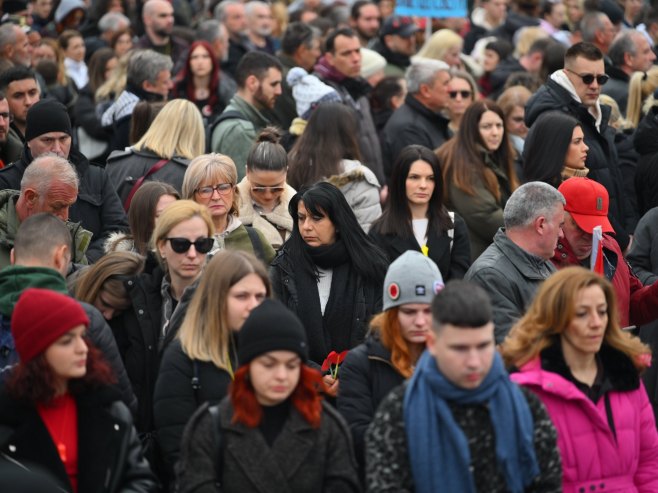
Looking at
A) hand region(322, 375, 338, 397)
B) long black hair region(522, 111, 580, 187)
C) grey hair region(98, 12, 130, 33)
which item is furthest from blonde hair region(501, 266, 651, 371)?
grey hair region(98, 12, 130, 33)

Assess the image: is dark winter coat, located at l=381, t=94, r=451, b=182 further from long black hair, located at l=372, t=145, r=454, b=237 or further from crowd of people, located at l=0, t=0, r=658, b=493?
long black hair, located at l=372, t=145, r=454, b=237

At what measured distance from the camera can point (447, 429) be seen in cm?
513

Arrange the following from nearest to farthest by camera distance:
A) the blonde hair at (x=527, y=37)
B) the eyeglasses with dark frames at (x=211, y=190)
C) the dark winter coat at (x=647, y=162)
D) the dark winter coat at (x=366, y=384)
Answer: the dark winter coat at (x=366, y=384) < the eyeglasses with dark frames at (x=211, y=190) < the dark winter coat at (x=647, y=162) < the blonde hair at (x=527, y=37)

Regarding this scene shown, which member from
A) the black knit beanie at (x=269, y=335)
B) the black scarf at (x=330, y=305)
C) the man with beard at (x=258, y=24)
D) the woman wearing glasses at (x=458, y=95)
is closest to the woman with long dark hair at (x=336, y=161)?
the black scarf at (x=330, y=305)

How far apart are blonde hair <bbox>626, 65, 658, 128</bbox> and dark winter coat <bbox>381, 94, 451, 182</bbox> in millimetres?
1864

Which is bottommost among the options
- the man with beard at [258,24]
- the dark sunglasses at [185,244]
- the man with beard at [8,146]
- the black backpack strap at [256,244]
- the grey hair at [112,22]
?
the grey hair at [112,22]

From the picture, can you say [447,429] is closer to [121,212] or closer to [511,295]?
[511,295]

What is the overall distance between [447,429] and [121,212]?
432 centimetres

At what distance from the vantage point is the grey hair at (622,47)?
13.2 meters

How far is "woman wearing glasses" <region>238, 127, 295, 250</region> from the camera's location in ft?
29.0

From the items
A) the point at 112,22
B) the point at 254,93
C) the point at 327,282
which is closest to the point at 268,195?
the point at 327,282

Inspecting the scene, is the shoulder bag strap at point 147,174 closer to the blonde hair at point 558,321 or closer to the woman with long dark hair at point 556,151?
the woman with long dark hair at point 556,151

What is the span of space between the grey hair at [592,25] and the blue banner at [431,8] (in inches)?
66.0

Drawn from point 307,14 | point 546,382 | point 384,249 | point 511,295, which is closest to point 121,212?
point 384,249
